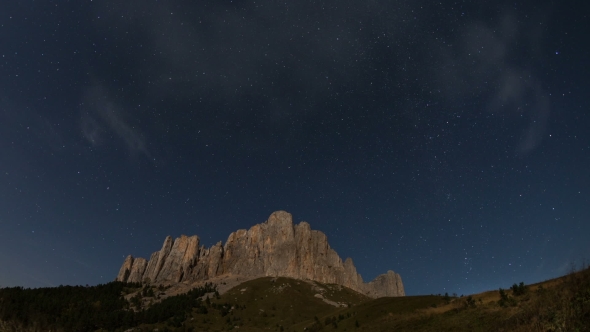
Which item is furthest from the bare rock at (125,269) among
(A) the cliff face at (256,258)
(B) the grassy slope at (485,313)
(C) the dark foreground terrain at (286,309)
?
(B) the grassy slope at (485,313)

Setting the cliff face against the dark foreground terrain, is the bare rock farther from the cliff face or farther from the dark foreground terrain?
the dark foreground terrain

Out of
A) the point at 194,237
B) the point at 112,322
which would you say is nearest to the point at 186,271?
the point at 194,237

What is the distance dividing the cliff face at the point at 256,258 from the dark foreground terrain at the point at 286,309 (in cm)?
3516

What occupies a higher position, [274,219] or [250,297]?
[274,219]

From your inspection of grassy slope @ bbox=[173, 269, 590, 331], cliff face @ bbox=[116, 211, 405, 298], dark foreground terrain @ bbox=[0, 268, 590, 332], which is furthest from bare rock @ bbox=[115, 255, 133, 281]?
grassy slope @ bbox=[173, 269, 590, 331]

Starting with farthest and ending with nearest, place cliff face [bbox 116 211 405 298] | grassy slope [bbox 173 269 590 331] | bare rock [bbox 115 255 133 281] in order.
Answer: bare rock [bbox 115 255 133 281]
cliff face [bbox 116 211 405 298]
grassy slope [bbox 173 269 590 331]

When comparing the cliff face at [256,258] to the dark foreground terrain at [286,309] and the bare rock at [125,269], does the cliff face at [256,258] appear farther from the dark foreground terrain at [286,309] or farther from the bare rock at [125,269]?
the dark foreground terrain at [286,309]

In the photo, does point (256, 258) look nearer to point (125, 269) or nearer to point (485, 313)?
point (125, 269)

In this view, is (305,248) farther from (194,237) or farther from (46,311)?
(46,311)

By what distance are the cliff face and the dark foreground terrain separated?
115ft

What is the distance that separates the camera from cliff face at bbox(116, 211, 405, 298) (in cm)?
16012

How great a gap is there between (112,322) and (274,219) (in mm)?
114731

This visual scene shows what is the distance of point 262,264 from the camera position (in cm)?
16275

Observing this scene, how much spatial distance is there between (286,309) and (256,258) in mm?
83263
